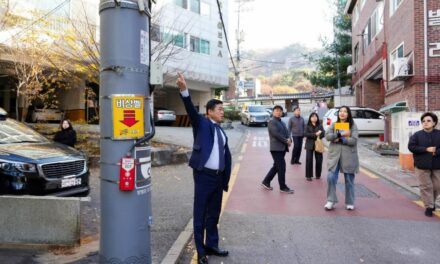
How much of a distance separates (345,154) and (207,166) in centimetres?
333

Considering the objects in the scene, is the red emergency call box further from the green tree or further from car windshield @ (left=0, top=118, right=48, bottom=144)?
the green tree

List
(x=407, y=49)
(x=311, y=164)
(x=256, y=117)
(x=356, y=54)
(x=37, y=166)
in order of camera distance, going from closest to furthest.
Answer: (x=37, y=166) < (x=311, y=164) < (x=407, y=49) < (x=356, y=54) < (x=256, y=117)

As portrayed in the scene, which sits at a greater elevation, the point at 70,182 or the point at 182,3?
the point at 182,3

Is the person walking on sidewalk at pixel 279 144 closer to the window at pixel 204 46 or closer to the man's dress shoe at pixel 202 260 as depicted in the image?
the man's dress shoe at pixel 202 260

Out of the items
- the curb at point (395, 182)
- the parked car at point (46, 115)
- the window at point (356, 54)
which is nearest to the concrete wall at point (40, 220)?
the curb at point (395, 182)

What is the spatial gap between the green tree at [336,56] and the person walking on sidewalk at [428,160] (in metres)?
26.0

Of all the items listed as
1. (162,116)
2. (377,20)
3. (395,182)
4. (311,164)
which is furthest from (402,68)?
(162,116)

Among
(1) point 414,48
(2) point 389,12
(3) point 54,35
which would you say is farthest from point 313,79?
(3) point 54,35

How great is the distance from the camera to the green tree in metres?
32.6

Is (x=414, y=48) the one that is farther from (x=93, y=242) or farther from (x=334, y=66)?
(x=334, y=66)

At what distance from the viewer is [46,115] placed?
2180 centimetres

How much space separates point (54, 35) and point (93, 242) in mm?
12601

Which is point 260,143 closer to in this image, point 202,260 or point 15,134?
point 15,134

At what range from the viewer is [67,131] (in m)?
10.7
